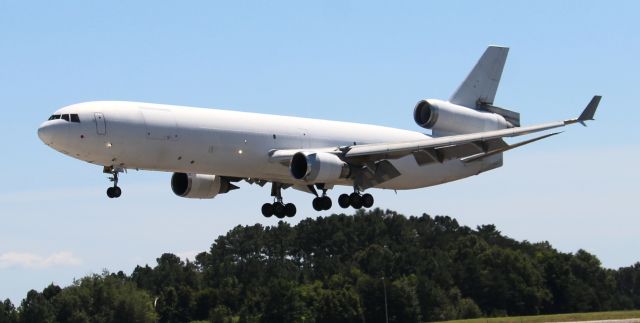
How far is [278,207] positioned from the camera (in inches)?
2672

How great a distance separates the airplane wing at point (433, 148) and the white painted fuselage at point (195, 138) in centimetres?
109

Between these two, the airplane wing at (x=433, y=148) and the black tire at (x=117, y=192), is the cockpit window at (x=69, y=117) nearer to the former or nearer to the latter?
the black tire at (x=117, y=192)

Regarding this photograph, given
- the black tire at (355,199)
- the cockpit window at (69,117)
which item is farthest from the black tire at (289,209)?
the cockpit window at (69,117)

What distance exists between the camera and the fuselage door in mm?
57375

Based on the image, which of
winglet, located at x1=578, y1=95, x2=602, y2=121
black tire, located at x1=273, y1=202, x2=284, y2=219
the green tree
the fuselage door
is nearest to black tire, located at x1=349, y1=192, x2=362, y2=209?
black tire, located at x1=273, y1=202, x2=284, y2=219

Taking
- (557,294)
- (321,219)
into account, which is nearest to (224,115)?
(557,294)

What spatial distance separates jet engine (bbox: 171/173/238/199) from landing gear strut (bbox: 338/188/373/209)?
649cm

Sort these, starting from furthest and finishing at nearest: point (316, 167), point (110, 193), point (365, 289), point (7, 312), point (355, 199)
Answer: point (7, 312)
point (365, 289)
point (355, 199)
point (316, 167)
point (110, 193)

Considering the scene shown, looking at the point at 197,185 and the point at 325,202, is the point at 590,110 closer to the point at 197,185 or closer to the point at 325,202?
the point at 325,202

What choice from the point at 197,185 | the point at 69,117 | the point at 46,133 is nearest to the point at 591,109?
the point at 197,185

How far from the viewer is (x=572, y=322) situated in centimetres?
7994

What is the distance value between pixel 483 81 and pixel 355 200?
44.7 feet

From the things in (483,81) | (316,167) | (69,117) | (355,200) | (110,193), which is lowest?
(110,193)

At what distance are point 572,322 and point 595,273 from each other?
35.4 m
